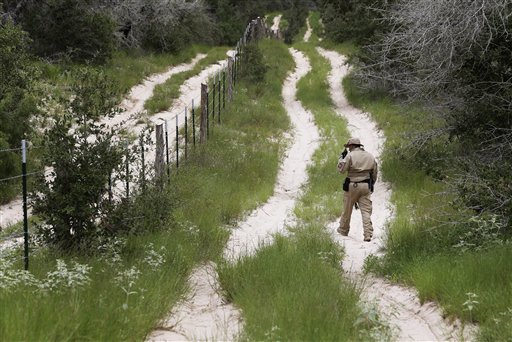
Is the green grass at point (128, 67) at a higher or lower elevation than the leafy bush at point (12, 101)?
lower

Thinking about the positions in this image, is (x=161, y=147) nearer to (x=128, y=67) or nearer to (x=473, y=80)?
(x=473, y=80)

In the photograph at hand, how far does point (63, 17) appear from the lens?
20656 mm

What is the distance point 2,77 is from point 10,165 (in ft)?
7.34

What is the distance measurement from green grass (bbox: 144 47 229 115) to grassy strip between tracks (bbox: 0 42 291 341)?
6.56 meters

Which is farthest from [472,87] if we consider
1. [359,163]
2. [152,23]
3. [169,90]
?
[152,23]

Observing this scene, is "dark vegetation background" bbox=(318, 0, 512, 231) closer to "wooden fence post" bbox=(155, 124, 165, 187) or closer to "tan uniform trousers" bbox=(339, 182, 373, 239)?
"tan uniform trousers" bbox=(339, 182, 373, 239)

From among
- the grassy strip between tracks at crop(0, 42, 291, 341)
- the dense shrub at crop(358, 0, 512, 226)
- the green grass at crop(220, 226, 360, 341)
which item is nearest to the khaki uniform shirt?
the dense shrub at crop(358, 0, 512, 226)

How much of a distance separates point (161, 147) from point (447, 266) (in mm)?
5713

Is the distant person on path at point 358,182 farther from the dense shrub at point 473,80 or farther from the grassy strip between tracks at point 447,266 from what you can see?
the dense shrub at point 473,80

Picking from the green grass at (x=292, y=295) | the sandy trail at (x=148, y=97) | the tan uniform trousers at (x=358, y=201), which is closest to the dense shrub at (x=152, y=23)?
the sandy trail at (x=148, y=97)

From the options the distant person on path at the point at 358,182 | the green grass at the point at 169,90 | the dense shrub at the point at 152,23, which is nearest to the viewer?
the distant person on path at the point at 358,182

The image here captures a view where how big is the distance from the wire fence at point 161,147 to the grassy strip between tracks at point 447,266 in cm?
327

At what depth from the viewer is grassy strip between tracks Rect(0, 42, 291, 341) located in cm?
409

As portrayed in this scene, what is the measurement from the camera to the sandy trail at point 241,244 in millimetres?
4824
